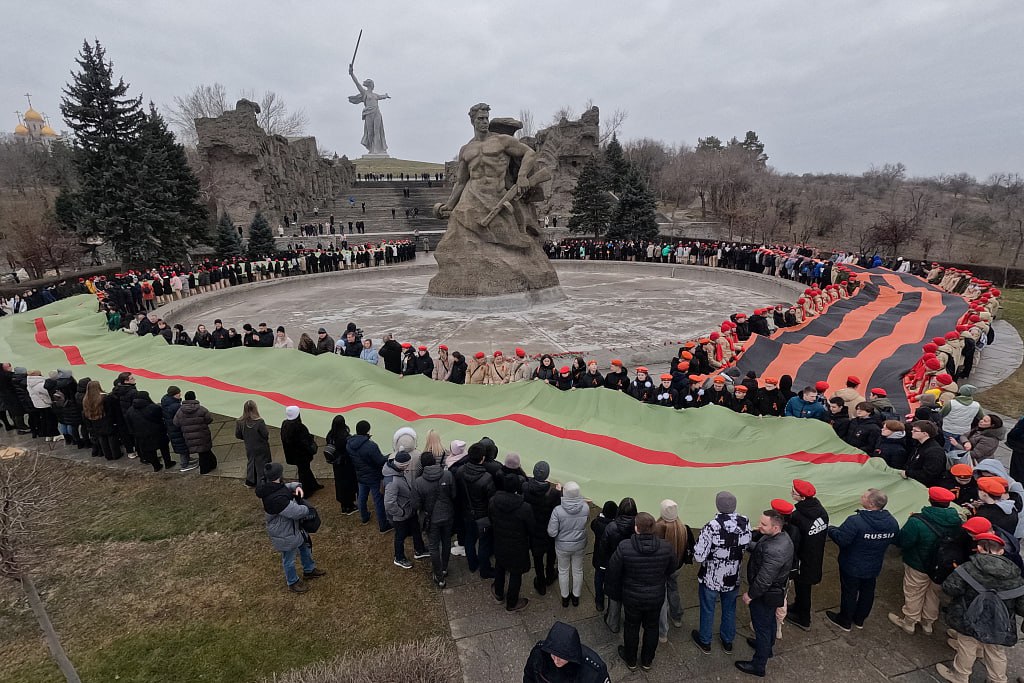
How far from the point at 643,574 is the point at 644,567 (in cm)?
6

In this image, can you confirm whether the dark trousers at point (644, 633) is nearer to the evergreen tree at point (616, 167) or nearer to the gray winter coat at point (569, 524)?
the gray winter coat at point (569, 524)

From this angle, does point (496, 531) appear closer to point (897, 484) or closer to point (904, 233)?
point (897, 484)

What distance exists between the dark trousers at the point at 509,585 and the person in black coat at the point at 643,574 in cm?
102

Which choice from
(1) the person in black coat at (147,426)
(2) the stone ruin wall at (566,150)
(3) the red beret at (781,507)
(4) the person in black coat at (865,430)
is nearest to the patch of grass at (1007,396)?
(4) the person in black coat at (865,430)

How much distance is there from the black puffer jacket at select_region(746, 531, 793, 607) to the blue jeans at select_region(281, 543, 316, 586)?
4155mm

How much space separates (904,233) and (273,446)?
39826mm

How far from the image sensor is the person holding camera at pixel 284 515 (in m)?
5.14

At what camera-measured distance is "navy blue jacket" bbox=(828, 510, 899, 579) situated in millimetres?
4379

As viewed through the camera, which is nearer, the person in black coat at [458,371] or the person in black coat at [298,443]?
the person in black coat at [298,443]

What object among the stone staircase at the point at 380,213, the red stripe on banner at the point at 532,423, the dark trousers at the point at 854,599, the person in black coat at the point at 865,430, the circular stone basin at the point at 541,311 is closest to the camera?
the dark trousers at the point at 854,599

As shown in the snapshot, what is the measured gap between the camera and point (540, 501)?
493 centimetres

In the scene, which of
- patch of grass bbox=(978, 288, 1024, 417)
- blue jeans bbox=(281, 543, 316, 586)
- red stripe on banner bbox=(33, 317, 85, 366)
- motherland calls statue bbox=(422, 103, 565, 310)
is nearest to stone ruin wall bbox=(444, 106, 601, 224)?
motherland calls statue bbox=(422, 103, 565, 310)

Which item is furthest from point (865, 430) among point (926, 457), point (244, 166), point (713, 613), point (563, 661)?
point (244, 166)

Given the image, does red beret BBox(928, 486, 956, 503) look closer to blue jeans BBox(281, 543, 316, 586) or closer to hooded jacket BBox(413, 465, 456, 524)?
hooded jacket BBox(413, 465, 456, 524)
